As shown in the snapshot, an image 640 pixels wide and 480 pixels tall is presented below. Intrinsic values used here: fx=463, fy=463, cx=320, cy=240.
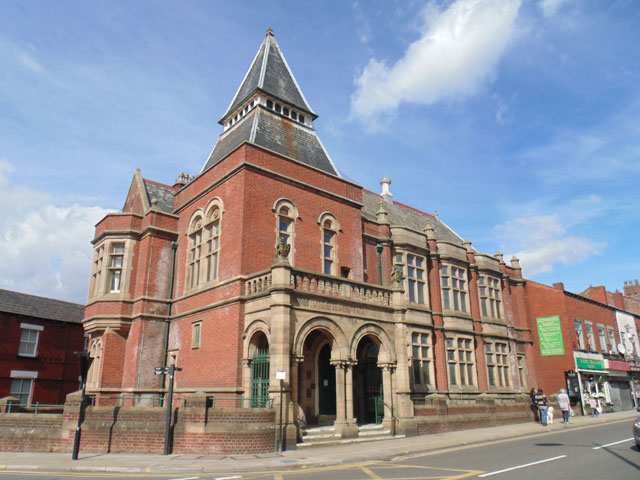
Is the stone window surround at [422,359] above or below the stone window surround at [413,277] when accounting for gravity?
below

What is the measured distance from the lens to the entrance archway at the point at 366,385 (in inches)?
792

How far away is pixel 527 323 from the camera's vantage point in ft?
102

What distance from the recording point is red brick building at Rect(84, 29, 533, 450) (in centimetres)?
1614

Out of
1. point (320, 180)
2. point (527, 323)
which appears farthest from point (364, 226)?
point (527, 323)

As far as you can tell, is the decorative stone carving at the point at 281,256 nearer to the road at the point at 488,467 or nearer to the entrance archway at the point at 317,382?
the entrance archway at the point at 317,382

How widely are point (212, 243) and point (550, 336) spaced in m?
23.3

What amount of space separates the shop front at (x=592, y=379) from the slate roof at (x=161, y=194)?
26.7 meters

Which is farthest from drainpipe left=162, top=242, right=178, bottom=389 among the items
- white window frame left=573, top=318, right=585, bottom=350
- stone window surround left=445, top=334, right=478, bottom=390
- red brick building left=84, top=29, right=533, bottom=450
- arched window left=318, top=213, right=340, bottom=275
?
white window frame left=573, top=318, right=585, bottom=350

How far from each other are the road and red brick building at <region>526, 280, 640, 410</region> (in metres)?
16.9

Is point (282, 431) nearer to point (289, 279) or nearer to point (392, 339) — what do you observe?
point (289, 279)

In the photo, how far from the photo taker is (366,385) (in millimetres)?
20406

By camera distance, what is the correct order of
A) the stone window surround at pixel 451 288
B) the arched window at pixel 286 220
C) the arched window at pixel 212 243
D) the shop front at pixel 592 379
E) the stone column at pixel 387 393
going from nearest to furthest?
the stone column at pixel 387 393 → the arched window at pixel 286 220 → the arched window at pixel 212 243 → the stone window surround at pixel 451 288 → the shop front at pixel 592 379

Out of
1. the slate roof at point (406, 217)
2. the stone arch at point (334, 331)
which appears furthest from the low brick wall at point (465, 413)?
the slate roof at point (406, 217)

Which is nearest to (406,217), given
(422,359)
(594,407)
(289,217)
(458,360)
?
(458,360)
